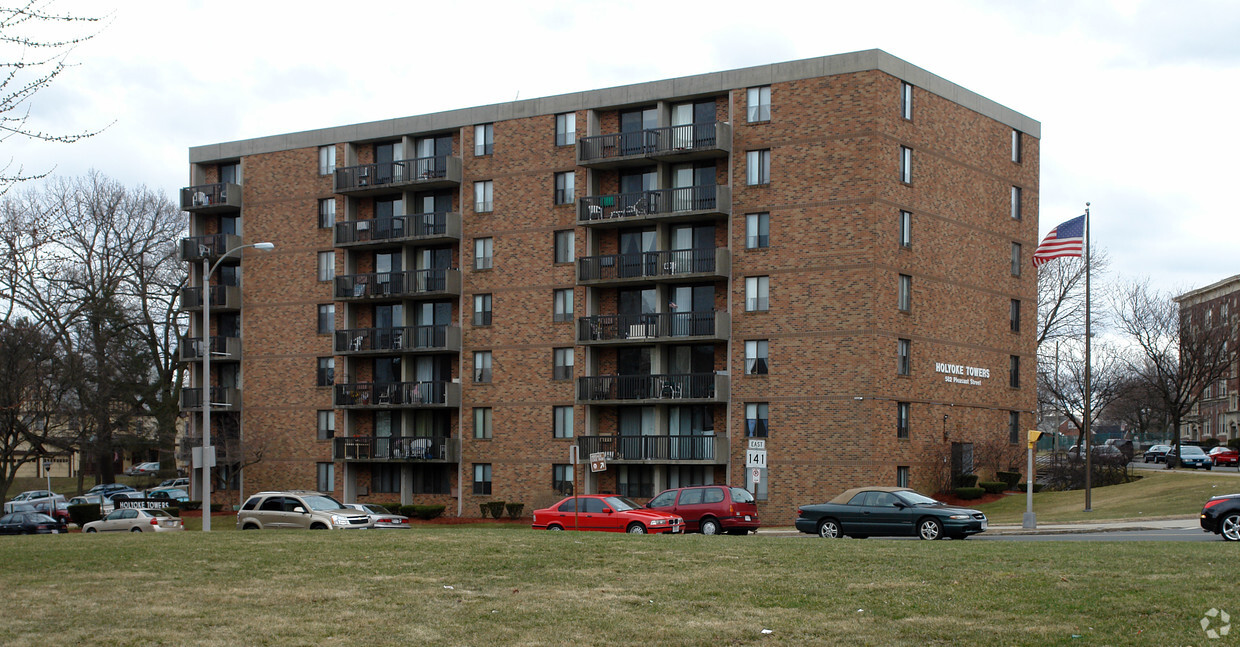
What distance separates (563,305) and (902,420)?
15.0 metres

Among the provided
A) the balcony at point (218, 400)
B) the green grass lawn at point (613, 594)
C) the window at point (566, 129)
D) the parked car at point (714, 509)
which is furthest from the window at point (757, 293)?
the green grass lawn at point (613, 594)

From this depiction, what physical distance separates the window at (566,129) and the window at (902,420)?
1757 centimetres

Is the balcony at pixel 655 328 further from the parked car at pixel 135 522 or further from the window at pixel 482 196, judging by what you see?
the parked car at pixel 135 522

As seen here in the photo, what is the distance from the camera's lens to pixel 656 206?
164ft

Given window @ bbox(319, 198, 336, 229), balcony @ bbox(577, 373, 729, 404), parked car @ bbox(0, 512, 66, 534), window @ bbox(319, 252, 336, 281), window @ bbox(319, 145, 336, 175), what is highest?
window @ bbox(319, 145, 336, 175)

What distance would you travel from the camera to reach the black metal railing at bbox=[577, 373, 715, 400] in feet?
161

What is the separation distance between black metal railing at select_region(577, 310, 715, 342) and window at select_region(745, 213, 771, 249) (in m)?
3.19

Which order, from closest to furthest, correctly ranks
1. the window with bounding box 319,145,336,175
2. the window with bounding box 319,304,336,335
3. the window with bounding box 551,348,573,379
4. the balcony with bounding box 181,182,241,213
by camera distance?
1. the window with bounding box 551,348,573,379
2. the window with bounding box 319,145,336,175
3. the window with bounding box 319,304,336,335
4. the balcony with bounding box 181,182,241,213

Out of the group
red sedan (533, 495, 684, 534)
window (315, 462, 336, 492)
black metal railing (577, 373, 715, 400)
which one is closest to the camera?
red sedan (533, 495, 684, 534)

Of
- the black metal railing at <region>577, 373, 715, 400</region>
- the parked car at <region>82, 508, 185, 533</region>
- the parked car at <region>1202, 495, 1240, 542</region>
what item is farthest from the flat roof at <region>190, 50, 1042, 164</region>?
the parked car at <region>1202, 495, 1240, 542</region>

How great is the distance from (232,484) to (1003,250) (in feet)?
126

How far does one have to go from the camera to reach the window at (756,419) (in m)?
48.2

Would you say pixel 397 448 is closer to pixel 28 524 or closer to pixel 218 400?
pixel 218 400

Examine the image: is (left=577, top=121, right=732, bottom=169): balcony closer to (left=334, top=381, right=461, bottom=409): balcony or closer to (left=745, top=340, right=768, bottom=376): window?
(left=745, top=340, right=768, bottom=376): window
